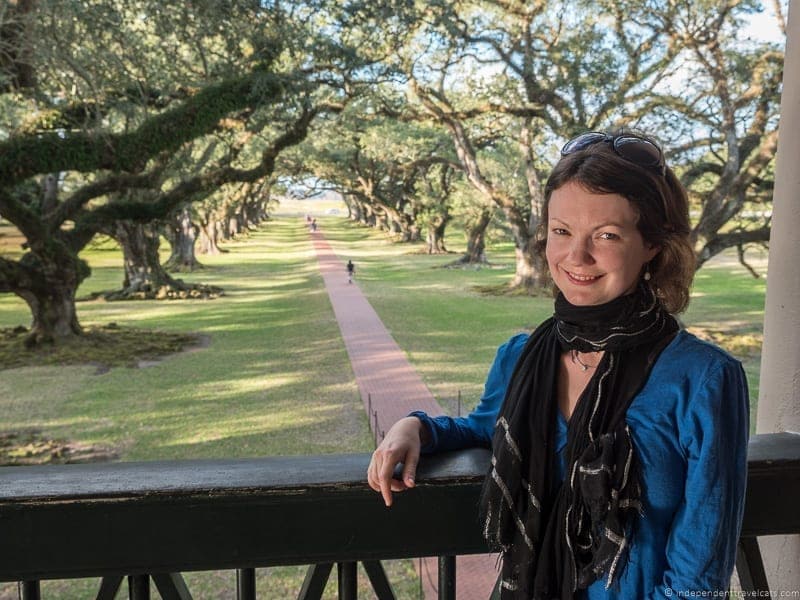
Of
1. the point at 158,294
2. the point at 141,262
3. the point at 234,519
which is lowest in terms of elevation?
the point at 158,294

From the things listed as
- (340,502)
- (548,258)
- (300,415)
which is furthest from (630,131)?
(300,415)

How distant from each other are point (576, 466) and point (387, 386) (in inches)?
353

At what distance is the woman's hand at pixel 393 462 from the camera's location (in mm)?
1120

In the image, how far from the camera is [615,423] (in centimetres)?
104

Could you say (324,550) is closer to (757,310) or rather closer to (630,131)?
(630,131)

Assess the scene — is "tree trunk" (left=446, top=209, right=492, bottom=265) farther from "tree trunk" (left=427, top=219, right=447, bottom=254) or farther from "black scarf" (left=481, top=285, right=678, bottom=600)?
"black scarf" (left=481, top=285, right=678, bottom=600)

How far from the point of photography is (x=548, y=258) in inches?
45.9

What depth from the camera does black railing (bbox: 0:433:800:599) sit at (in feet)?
3.57

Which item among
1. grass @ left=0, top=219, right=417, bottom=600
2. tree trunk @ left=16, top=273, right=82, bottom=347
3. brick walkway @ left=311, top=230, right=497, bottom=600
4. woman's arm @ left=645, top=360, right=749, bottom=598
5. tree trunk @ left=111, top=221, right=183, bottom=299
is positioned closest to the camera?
woman's arm @ left=645, top=360, right=749, bottom=598

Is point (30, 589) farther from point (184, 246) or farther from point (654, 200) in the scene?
point (184, 246)

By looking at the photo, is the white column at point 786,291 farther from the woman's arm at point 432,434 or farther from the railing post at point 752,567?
the woman's arm at point 432,434

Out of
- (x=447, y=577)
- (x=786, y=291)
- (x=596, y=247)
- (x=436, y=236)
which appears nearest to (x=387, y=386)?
(x=786, y=291)

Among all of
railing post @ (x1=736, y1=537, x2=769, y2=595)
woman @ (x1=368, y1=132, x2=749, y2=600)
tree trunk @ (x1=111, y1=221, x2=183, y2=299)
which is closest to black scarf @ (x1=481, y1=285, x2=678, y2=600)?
woman @ (x1=368, y1=132, x2=749, y2=600)

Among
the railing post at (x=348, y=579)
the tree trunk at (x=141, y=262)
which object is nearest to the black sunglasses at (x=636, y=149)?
the railing post at (x=348, y=579)
